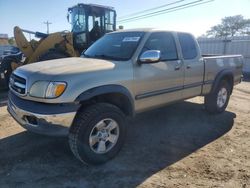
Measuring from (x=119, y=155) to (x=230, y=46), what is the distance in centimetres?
1521

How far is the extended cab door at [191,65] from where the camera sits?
5.44 meters

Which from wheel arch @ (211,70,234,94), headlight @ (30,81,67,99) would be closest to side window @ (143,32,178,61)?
wheel arch @ (211,70,234,94)

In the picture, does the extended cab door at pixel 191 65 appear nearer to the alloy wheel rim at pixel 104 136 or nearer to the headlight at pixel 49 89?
the alloy wheel rim at pixel 104 136

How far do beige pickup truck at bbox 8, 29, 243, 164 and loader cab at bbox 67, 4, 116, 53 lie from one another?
228 inches

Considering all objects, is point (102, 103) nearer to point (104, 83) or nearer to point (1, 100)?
point (104, 83)

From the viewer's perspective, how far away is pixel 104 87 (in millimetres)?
3908

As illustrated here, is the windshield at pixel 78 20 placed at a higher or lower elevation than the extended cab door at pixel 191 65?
higher

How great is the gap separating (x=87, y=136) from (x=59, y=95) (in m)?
0.70

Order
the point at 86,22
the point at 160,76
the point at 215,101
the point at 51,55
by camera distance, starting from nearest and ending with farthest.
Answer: the point at 160,76
the point at 215,101
the point at 51,55
the point at 86,22

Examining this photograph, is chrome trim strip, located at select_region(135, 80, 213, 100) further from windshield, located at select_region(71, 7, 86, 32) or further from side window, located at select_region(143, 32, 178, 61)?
windshield, located at select_region(71, 7, 86, 32)

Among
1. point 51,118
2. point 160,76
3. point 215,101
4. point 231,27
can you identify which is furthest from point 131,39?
point 231,27

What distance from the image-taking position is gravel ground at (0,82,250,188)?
364cm

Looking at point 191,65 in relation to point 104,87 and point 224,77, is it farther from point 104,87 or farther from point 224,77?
point 104,87

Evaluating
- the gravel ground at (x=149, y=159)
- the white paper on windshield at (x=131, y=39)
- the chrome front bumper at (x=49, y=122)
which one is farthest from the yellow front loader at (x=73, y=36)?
the chrome front bumper at (x=49, y=122)
